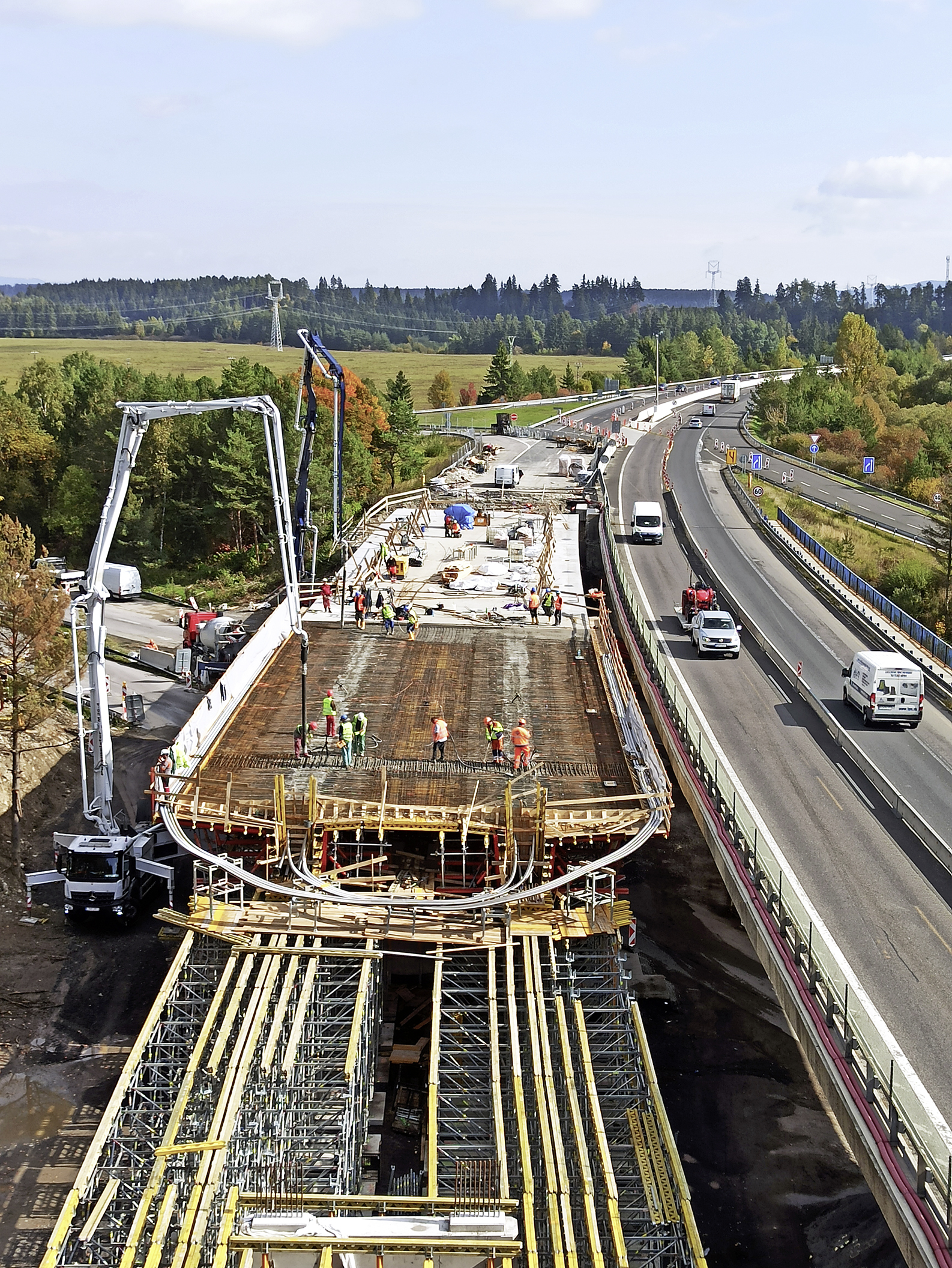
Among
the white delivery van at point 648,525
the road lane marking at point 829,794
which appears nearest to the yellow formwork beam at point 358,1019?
the road lane marking at point 829,794

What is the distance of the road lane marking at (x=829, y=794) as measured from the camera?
35000 mm

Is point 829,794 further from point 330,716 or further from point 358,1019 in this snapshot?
point 358,1019

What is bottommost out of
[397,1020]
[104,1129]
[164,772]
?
[397,1020]

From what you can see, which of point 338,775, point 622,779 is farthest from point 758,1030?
point 338,775

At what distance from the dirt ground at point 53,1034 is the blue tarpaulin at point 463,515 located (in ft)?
108

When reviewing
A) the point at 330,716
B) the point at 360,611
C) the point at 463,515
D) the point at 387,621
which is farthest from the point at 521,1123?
the point at 463,515

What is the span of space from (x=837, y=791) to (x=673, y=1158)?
54.4ft

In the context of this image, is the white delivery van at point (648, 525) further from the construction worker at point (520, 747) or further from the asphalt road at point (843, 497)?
the construction worker at point (520, 747)

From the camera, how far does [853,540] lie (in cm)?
8262

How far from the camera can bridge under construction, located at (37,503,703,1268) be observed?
19.8m

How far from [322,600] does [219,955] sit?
81.8 ft

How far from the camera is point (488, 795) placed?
3197cm

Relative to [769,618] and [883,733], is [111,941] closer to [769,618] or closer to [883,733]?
[883,733]

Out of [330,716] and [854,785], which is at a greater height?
[330,716]
